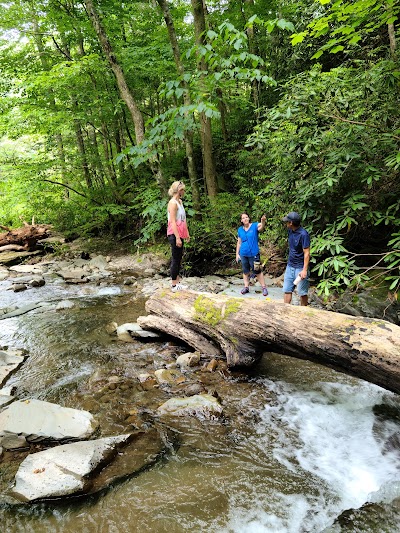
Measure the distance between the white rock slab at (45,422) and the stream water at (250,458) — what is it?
0.25 m

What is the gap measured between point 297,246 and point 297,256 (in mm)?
200

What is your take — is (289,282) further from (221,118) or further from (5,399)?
(221,118)

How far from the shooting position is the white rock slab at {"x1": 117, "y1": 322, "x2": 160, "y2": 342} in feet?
20.9

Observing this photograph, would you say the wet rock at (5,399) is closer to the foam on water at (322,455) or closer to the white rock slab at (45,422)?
the white rock slab at (45,422)

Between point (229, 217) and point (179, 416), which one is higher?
point (229, 217)

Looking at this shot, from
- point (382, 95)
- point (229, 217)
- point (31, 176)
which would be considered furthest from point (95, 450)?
point (31, 176)

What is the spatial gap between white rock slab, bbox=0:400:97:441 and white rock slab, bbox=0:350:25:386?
4.68ft

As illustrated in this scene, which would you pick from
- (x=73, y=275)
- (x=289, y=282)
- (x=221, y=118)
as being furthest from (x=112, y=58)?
(x=289, y=282)

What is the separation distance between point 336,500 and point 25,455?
302 cm

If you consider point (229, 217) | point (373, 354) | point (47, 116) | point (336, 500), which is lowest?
point (336, 500)

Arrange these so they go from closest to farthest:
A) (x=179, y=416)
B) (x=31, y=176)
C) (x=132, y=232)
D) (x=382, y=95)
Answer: (x=179, y=416) < (x=382, y=95) < (x=31, y=176) < (x=132, y=232)

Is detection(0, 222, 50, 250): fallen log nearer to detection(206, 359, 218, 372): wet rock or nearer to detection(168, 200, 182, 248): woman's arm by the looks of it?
detection(168, 200, 182, 248): woman's arm

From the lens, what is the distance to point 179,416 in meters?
4.05

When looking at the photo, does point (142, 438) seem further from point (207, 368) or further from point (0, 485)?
point (207, 368)
